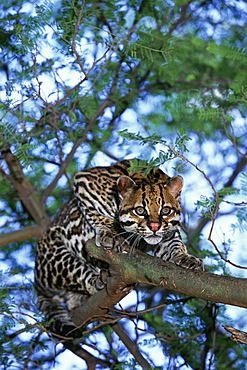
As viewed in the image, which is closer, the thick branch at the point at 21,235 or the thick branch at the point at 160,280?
the thick branch at the point at 160,280

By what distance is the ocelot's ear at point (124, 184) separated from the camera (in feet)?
17.3

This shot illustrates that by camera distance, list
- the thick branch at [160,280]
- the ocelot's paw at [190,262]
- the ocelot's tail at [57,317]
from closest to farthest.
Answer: the thick branch at [160,280], the ocelot's paw at [190,262], the ocelot's tail at [57,317]

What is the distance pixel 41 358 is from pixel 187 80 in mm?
4736

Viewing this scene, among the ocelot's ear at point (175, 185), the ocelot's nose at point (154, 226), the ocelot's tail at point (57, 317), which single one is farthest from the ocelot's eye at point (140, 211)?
the ocelot's tail at point (57, 317)

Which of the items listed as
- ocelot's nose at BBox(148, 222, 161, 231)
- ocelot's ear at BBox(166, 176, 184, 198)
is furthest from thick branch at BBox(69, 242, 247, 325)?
ocelot's ear at BBox(166, 176, 184, 198)

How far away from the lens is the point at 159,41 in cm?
616

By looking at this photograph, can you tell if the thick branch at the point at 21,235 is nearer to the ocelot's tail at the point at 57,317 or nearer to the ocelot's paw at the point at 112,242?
the ocelot's tail at the point at 57,317

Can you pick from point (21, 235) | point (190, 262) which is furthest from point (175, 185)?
point (21, 235)

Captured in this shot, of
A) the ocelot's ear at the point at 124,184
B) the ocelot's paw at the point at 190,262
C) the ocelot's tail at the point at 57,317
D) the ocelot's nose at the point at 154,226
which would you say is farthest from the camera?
the ocelot's tail at the point at 57,317

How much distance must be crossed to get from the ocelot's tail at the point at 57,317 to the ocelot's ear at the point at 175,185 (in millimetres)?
1753

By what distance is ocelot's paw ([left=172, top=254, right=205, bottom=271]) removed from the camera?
481 cm

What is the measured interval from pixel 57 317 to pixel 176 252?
1921 mm

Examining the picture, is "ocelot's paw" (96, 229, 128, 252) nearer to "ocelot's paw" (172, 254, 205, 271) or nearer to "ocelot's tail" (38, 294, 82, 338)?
"ocelot's paw" (172, 254, 205, 271)

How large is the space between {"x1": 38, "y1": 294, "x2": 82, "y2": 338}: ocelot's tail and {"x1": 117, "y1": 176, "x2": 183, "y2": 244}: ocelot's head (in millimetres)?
1369
